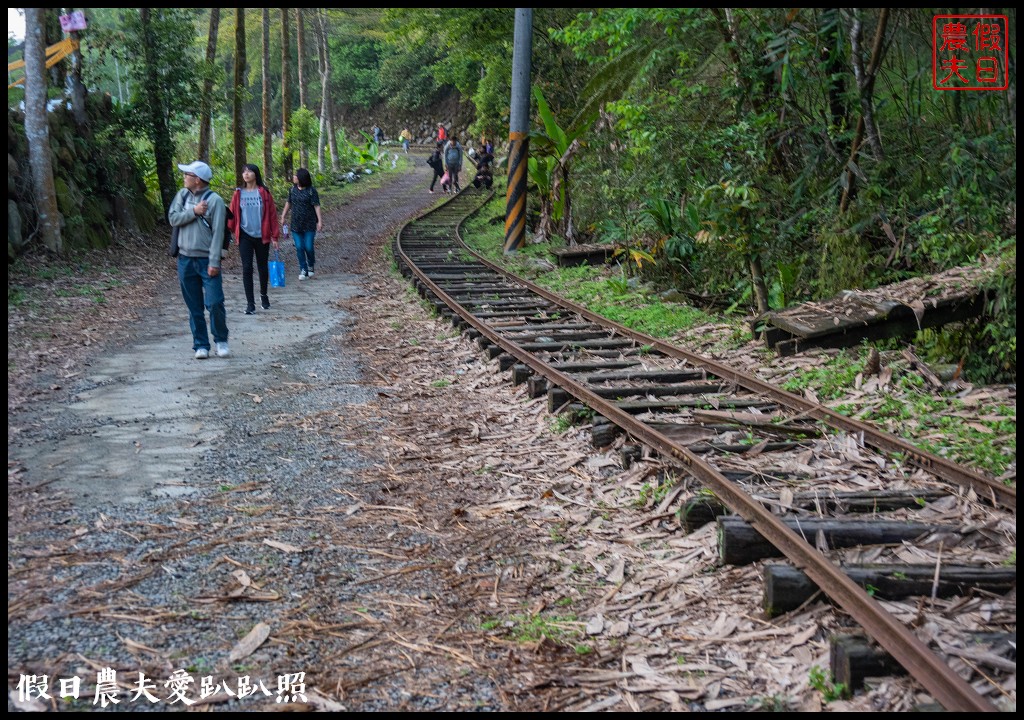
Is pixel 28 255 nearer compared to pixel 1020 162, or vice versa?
pixel 1020 162

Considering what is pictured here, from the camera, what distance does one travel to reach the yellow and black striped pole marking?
1748 centimetres

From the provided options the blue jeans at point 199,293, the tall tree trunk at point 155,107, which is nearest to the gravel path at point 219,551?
the blue jeans at point 199,293

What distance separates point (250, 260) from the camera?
1152 centimetres

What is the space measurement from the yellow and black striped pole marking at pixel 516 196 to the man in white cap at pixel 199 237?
30.4 feet

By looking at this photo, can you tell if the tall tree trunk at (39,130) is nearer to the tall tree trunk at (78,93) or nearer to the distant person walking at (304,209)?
the tall tree trunk at (78,93)

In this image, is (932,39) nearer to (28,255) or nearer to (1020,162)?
(1020,162)

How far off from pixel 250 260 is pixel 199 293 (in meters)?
2.74

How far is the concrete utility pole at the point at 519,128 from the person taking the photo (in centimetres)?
1667

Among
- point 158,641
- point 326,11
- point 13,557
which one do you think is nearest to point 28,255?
point 13,557

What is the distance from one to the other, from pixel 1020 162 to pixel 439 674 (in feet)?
18.7

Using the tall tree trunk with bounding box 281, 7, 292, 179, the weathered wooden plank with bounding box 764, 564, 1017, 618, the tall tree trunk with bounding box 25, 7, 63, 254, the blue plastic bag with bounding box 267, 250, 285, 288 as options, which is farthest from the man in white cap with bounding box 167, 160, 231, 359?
the tall tree trunk with bounding box 281, 7, 292, 179

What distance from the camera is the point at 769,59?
34.9 ft

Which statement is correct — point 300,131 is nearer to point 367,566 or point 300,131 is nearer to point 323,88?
point 323,88

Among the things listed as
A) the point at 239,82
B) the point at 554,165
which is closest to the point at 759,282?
the point at 554,165
